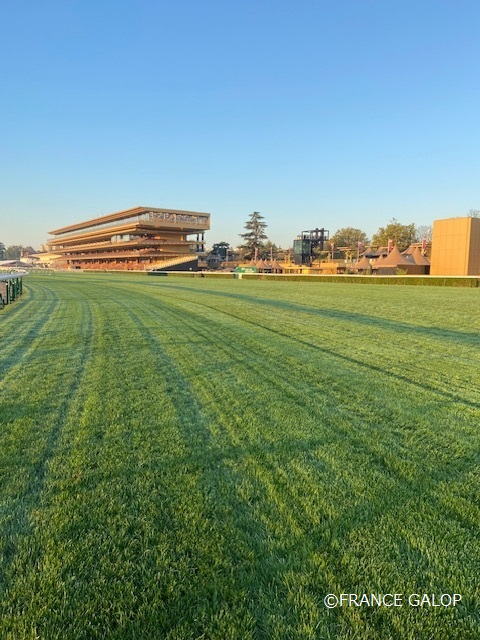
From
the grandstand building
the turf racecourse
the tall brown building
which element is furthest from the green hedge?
the grandstand building

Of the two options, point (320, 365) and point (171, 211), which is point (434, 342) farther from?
point (171, 211)

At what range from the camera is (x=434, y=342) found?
806cm

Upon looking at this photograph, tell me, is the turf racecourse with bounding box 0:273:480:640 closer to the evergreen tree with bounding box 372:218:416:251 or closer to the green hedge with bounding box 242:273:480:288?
the green hedge with bounding box 242:273:480:288

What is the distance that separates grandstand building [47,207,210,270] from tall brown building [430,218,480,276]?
1962 inches

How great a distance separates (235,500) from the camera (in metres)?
2.58

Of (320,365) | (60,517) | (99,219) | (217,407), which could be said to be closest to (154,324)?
(320,365)

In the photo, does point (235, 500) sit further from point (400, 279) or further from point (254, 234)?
point (254, 234)

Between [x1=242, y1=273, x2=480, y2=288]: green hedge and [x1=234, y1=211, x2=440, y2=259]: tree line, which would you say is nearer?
[x1=242, y1=273, x2=480, y2=288]: green hedge

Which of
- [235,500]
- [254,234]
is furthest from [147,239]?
[235,500]

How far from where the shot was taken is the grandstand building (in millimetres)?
82000

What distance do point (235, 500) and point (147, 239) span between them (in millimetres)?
86710

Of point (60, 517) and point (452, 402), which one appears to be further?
point (452, 402)

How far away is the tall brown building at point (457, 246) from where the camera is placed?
3819cm

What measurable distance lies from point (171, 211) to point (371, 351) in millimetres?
84808
